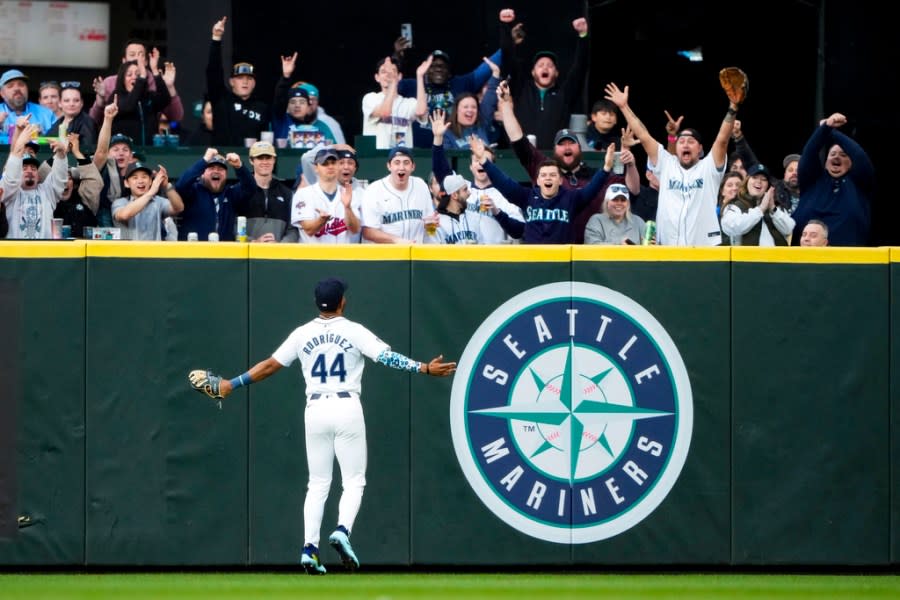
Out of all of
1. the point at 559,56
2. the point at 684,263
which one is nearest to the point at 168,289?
the point at 684,263

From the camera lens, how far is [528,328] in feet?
42.8

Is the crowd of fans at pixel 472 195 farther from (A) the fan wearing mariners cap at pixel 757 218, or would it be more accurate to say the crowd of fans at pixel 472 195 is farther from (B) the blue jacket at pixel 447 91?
(B) the blue jacket at pixel 447 91

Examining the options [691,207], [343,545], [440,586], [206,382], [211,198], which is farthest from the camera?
[211,198]

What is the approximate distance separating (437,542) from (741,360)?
290 cm

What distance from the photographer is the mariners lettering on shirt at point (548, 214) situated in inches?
547

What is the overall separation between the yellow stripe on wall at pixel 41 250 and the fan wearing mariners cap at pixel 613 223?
14.5 feet

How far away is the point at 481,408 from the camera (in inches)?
515

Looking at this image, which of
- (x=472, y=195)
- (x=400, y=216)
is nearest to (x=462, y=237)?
(x=472, y=195)

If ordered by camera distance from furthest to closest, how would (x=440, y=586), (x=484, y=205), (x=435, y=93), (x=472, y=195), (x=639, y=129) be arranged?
(x=435, y=93)
(x=472, y=195)
(x=639, y=129)
(x=484, y=205)
(x=440, y=586)

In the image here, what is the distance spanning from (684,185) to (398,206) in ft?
8.43

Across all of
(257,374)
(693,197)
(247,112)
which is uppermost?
(247,112)

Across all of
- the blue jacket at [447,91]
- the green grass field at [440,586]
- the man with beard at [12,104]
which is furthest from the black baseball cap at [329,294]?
the man with beard at [12,104]

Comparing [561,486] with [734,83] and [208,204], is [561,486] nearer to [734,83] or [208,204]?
[734,83]

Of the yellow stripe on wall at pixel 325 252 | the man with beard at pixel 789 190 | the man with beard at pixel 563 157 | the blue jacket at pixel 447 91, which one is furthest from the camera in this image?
the blue jacket at pixel 447 91
